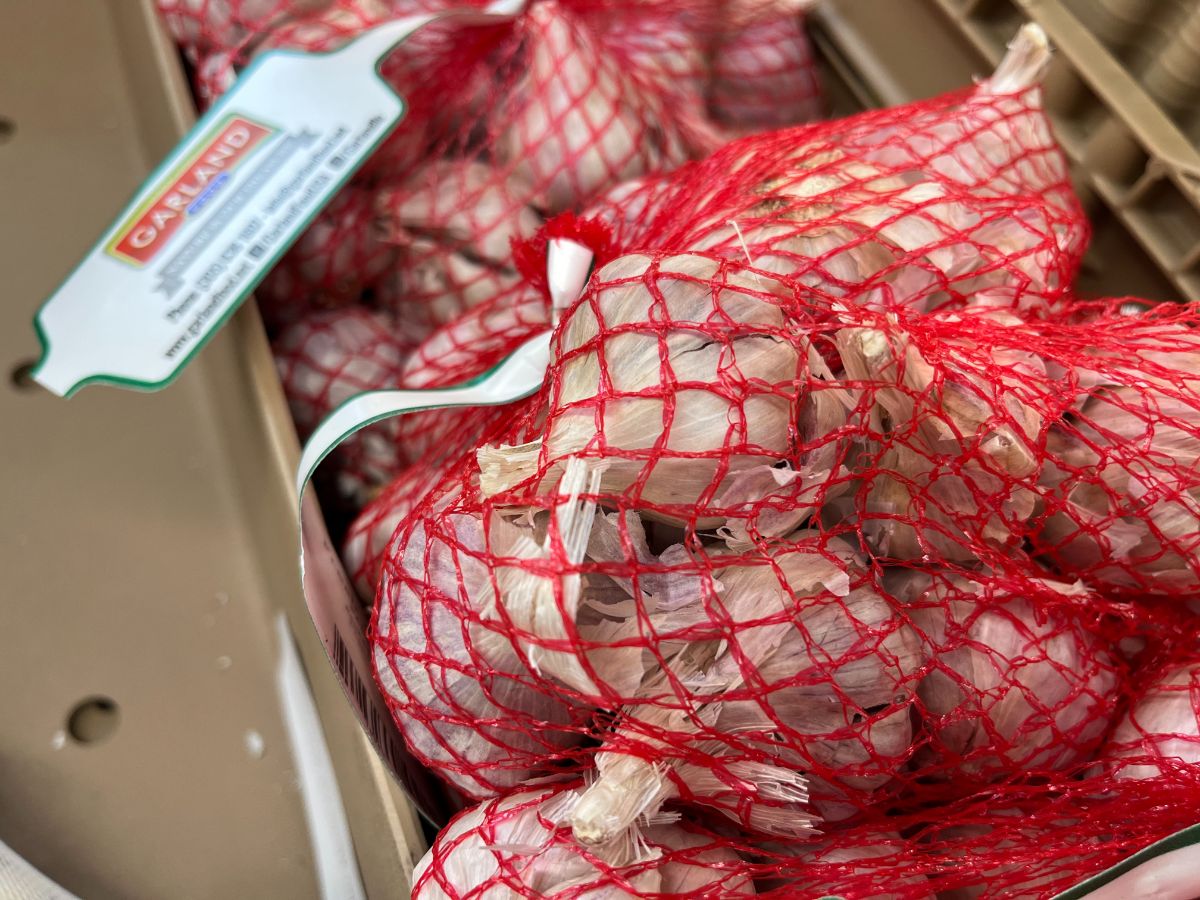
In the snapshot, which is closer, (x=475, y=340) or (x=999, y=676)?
(x=999, y=676)

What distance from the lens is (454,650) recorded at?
19.6 inches

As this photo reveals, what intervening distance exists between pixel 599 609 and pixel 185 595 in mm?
498

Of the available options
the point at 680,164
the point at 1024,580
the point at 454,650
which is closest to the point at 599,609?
the point at 454,650

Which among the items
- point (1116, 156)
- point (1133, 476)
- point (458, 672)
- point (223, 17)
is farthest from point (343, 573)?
point (1116, 156)

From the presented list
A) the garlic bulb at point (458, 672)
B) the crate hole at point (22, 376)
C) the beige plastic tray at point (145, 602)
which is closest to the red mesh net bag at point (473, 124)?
the beige plastic tray at point (145, 602)

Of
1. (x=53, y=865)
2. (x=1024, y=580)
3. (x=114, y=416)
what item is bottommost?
(x=53, y=865)

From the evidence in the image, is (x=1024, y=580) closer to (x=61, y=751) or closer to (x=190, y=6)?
(x=61, y=751)

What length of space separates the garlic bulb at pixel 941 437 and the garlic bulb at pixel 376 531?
307 millimetres

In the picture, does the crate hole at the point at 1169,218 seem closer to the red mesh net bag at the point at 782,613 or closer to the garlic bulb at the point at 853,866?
the red mesh net bag at the point at 782,613

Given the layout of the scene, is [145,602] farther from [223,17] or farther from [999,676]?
[999,676]

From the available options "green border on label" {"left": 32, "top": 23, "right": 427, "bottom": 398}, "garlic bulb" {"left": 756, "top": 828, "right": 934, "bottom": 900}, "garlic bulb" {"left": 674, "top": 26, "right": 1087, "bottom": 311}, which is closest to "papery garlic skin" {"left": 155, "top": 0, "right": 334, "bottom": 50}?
"green border on label" {"left": 32, "top": 23, "right": 427, "bottom": 398}

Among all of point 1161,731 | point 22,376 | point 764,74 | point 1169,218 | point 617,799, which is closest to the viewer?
point 617,799

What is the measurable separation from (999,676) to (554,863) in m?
0.26

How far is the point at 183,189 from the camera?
2.42 feet
